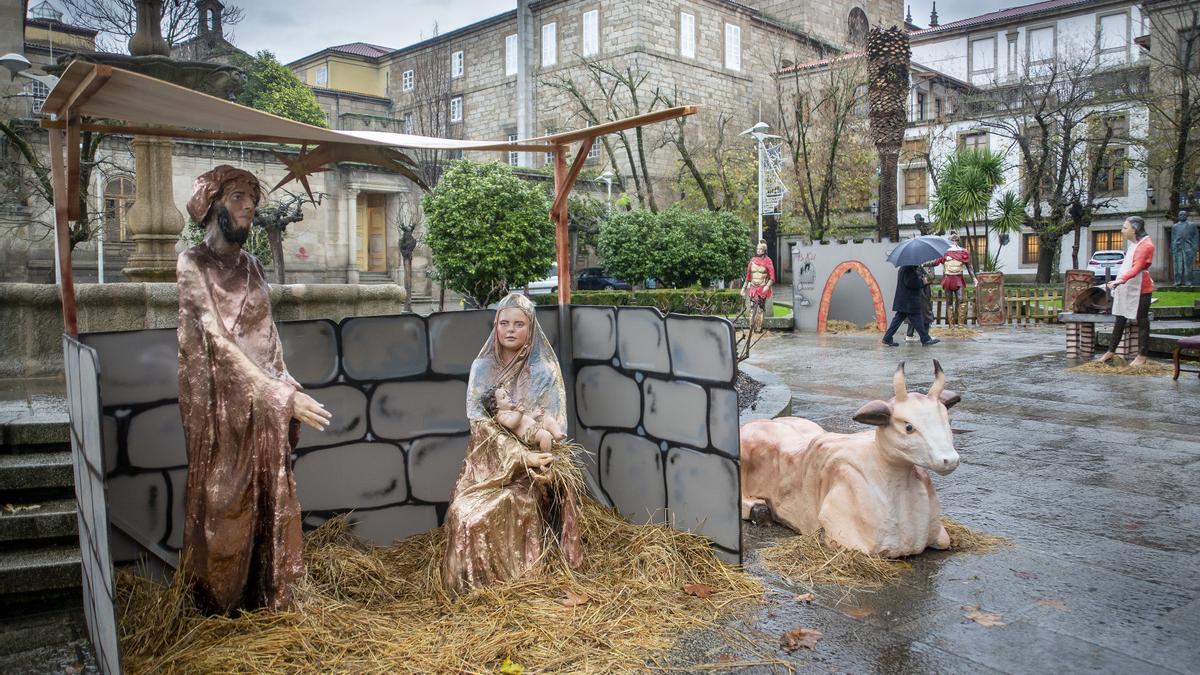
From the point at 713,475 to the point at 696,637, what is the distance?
98 cm

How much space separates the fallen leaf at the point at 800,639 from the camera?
11.8ft

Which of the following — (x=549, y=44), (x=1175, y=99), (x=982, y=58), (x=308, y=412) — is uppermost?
(x=982, y=58)

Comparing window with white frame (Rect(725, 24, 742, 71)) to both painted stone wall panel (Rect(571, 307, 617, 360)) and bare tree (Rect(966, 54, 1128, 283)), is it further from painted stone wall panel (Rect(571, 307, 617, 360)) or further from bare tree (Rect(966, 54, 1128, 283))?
painted stone wall panel (Rect(571, 307, 617, 360))

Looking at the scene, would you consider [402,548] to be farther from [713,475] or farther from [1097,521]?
[1097,521]

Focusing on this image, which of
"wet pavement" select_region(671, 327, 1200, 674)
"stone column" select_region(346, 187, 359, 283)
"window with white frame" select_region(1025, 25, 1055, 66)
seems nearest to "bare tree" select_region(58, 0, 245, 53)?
"stone column" select_region(346, 187, 359, 283)

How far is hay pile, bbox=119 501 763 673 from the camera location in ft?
11.4

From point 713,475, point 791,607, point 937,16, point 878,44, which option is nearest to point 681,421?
point 713,475

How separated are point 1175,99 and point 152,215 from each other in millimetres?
33958

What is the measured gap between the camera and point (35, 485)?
4.48 metres

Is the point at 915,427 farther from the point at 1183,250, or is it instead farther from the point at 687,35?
the point at 687,35

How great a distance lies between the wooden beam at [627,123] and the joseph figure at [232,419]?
1786 millimetres

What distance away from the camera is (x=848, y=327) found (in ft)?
63.2

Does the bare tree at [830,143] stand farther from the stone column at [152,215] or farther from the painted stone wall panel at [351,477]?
the painted stone wall panel at [351,477]

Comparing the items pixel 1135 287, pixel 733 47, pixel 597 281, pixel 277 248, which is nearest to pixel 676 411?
pixel 1135 287
